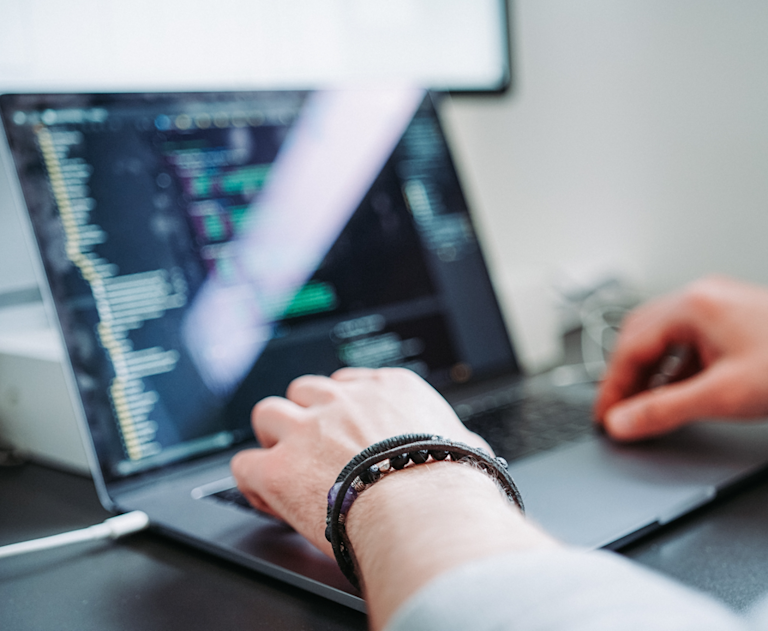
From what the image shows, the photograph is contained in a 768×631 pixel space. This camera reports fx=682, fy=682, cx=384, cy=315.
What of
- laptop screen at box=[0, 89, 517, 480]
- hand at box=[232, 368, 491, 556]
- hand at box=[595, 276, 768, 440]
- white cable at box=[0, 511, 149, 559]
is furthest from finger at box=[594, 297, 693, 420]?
white cable at box=[0, 511, 149, 559]

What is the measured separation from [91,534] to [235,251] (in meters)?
0.27

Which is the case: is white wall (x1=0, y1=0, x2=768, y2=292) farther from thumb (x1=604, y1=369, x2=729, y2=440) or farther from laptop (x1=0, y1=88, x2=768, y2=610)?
thumb (x1=604, y1=369, x2=729, y2=440)

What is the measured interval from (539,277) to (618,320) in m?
0.24

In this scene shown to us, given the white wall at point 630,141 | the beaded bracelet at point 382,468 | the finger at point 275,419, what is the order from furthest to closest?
1. the white wall at point 630,141
2. the finger at point 275,419
3. the beaded bracelet at point 382,468

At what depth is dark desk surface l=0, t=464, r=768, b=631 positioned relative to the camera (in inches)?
14.2

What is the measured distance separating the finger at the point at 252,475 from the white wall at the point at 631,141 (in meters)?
0.84

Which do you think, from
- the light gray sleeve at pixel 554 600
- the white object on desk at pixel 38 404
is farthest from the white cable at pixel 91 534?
the light gray sleeve at pixel 554 600

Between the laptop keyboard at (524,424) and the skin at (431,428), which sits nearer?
the skin at (431,428)

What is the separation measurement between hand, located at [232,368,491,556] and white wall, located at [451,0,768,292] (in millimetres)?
789

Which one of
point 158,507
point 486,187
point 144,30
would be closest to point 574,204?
point 486,187

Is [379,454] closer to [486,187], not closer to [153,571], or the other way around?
[153,571]

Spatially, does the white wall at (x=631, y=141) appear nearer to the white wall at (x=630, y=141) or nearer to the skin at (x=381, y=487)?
the white wall at (x=630, y=141)

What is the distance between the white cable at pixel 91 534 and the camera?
1.44ft

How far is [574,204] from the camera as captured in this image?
1259 mm
